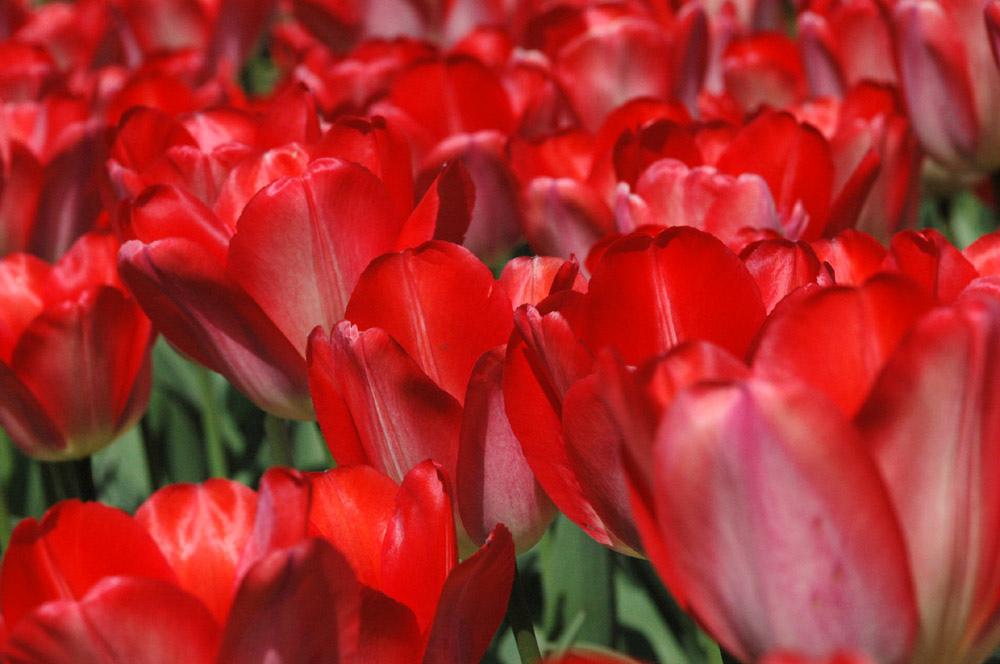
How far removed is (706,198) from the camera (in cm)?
77

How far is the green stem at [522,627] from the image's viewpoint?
606 millimetres

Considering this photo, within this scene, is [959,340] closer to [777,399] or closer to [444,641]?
[777,399]

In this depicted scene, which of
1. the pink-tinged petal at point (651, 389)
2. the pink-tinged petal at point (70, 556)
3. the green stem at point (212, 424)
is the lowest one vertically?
the green stem at point (212, 424)

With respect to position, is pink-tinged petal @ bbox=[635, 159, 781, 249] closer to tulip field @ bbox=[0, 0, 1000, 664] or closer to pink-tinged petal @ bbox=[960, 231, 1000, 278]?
tulip field @ bbox=[0, 0, 1000, 664]

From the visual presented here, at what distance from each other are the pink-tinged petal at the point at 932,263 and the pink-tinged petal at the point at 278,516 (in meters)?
0.29

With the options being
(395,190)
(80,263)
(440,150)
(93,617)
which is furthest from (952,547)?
(80,263)

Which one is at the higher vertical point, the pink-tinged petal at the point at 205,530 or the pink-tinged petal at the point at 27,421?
the pink-tinged petal at the point at 205,530

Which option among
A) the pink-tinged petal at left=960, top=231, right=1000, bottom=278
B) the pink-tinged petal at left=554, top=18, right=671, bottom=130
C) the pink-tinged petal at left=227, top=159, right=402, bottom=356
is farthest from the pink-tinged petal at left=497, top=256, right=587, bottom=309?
the pink-tinged petal at left=554, top=18, right=671, bottom=130

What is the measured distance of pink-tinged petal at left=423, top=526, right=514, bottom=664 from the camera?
46cm

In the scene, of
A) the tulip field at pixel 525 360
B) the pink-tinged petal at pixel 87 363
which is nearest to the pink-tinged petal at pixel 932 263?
the tulip field at pixel 525 360

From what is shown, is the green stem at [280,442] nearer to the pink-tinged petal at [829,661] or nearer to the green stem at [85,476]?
the green stem at [85,476]

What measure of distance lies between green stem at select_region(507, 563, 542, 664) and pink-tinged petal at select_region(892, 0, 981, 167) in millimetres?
638

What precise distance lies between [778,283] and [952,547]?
181mm

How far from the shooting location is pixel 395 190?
758mm
